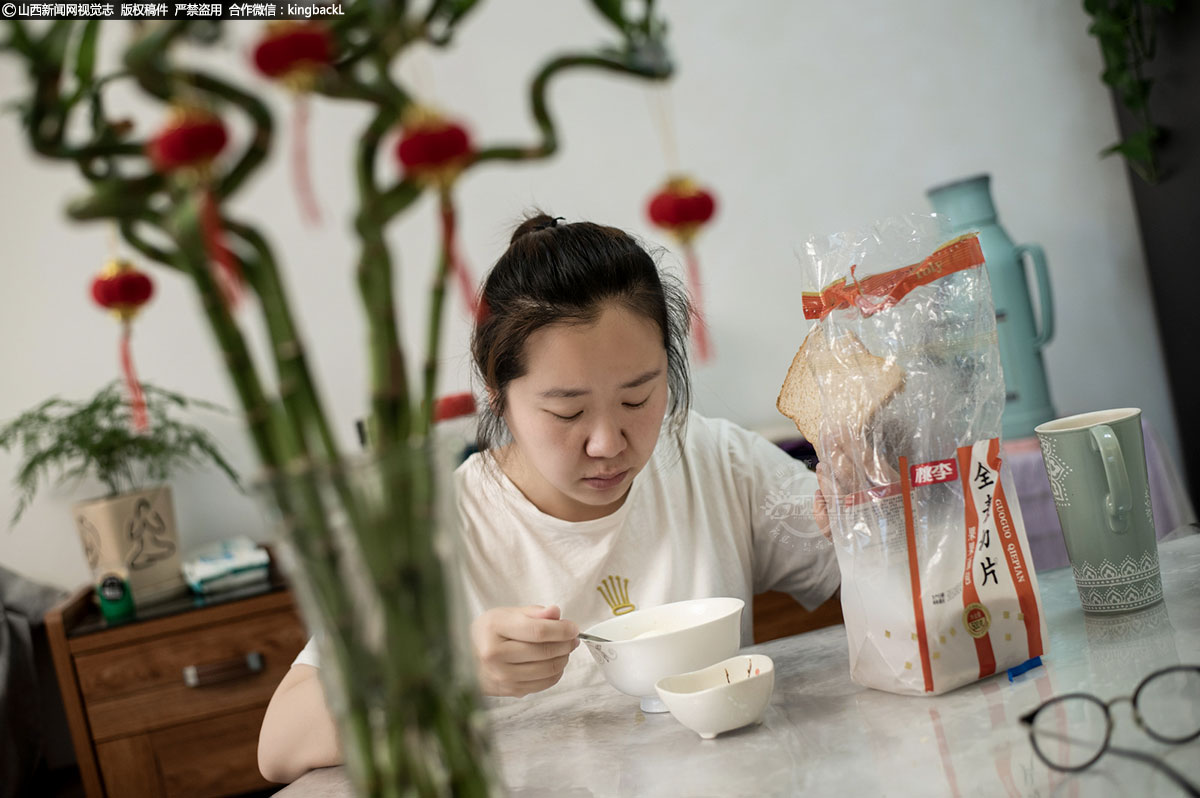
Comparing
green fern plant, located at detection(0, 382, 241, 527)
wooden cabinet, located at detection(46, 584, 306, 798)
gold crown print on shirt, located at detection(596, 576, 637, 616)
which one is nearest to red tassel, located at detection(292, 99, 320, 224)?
gold crown print on shirt, located at detection(596, 576, 637, 616)

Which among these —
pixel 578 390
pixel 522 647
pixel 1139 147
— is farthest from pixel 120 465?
pixel 1139 147

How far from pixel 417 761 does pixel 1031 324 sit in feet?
7.08

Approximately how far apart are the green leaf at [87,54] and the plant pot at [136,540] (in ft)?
6.11

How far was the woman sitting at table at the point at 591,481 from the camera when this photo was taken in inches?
44.0

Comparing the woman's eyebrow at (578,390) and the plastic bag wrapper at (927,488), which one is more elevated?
the woman's eyebrow at (578,390)

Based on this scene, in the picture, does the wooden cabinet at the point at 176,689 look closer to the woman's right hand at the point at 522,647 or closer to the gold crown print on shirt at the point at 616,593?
the gold crown print on shirt at the point at 616,593

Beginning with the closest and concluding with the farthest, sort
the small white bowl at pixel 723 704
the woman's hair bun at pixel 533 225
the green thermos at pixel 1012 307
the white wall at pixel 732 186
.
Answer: the small white bowl at pixel 723 704, the woman's hair bun at pixel 533 225, the green thermos at pixel 1012 307, the white wall at pixel 732 186

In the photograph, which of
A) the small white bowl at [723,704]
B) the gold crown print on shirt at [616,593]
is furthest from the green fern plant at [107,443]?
the small white bowl at [723,704]

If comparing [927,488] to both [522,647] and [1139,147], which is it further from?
[1139,147]

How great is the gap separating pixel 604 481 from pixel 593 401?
11 cm

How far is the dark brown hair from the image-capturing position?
3.92ft

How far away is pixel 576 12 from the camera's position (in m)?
2.71

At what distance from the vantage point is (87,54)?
1.72ft

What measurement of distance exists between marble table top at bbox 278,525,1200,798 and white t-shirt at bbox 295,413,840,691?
29 cm
